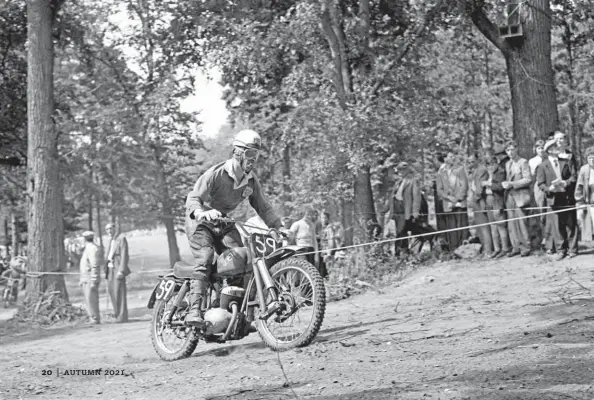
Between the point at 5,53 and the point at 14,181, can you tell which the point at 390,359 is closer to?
the point at 5,53

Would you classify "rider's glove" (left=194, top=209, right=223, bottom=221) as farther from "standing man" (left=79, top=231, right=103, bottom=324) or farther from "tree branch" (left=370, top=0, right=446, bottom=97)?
"tree branch" (left=370, top=0, right=446, bottom=97)

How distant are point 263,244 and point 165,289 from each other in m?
1.45

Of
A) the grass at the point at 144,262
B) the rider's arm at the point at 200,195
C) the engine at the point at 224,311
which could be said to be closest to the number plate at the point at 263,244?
the engine at the point at 224,311

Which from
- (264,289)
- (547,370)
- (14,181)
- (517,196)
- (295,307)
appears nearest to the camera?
(547,370)

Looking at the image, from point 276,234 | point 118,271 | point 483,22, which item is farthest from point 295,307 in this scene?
point 483,22

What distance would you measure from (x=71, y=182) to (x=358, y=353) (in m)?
27.5

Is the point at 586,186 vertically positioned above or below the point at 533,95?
below

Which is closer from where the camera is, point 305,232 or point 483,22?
point 483,22

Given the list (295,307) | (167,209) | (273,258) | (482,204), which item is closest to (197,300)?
(273,258)

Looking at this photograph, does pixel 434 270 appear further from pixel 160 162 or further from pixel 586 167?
pixel 160 162

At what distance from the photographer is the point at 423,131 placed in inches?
762

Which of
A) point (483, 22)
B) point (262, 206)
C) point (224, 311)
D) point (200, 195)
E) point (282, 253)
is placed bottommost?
point (224, 311)

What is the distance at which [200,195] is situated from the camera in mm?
8188

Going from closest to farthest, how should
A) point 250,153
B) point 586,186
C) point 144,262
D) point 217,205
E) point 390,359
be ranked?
point 390,359
point 250,153
point 217,205
point 586,186
point 144,262
